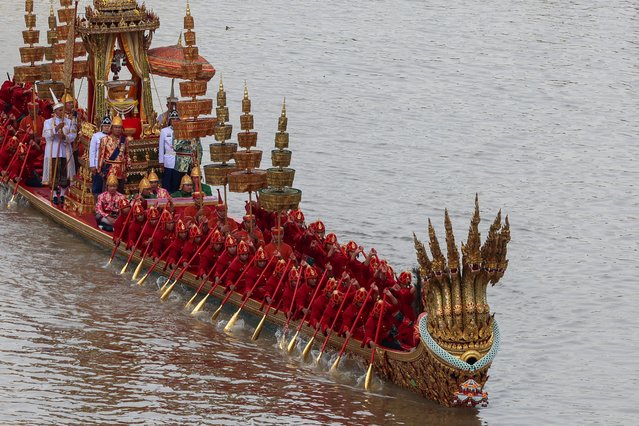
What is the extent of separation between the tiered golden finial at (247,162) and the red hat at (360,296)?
3.44 m

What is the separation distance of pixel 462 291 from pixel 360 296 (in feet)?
6.00

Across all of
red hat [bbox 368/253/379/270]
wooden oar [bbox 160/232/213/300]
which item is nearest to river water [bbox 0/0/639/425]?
wooden oar [bbox 160/232/213/300]

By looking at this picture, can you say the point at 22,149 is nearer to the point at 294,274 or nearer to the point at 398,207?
the point at 398,207

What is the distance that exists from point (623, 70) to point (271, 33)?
36.4 ft

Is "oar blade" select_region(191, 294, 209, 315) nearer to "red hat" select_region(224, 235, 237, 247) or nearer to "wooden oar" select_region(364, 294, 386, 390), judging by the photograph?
"red hat" select_region(224, 235, 237, 247)

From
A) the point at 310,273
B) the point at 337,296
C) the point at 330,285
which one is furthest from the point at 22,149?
the point at 337,296

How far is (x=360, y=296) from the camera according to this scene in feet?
68.5

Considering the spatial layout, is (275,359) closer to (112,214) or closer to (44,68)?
(112,214)

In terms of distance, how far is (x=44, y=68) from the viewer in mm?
29984

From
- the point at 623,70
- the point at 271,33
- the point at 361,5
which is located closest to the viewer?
the point at 623,70

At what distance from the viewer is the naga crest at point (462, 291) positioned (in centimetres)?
1947

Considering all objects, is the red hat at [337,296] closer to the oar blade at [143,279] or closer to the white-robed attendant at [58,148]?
the oar blade at [143,279]

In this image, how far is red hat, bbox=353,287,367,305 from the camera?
20844mm

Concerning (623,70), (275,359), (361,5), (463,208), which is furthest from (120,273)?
(361,5)
